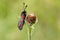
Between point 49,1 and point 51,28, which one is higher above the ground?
point 49,1

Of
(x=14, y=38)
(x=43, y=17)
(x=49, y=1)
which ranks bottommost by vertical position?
(x=14, y=38)

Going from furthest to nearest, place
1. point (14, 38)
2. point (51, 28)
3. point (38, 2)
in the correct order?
point (38, 2), point (51, 28), point (14, 38)

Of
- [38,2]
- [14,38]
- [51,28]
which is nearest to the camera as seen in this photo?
[14,38]

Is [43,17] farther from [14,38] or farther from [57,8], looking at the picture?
[14,38]

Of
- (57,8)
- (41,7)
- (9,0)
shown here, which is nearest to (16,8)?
(9,0)

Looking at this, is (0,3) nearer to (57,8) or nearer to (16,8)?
(16,8)

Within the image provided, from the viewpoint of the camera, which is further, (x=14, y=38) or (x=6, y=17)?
(x=6, y=17)

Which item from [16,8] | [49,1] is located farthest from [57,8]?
[16,8]
